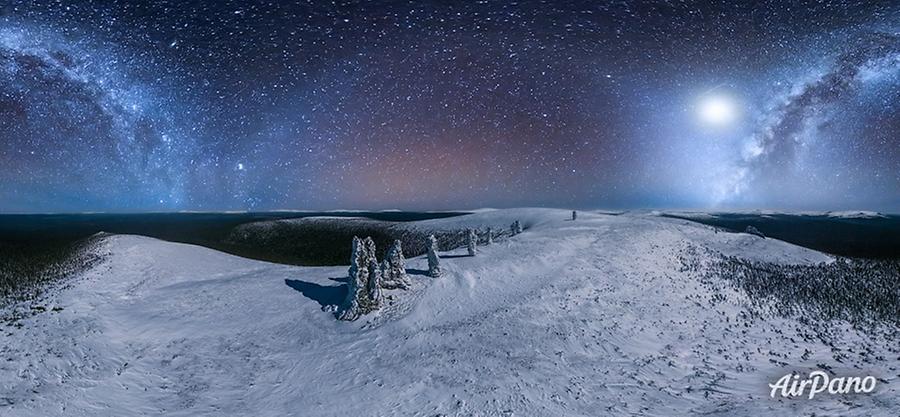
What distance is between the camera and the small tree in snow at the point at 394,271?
2595 cm

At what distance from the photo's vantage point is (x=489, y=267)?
31.2 metres

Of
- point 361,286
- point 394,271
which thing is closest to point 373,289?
point 361,286

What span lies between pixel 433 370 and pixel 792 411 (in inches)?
488

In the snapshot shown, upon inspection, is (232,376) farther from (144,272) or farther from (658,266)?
(658,266)

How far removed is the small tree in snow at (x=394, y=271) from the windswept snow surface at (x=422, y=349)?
901 millimetres

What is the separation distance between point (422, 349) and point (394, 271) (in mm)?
8117

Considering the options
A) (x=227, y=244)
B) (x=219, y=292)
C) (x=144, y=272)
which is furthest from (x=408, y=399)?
(x=227, y=244)

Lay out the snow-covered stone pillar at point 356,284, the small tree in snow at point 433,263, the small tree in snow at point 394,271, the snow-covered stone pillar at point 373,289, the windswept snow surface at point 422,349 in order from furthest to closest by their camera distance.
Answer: the small tree in snow at point 433,263, the small tree in snow at point 394,271, the snow-covered stone pillar at point 373,289, the snow-covered stone pillar at point 356,284, the windswept snow surface at point 422,349

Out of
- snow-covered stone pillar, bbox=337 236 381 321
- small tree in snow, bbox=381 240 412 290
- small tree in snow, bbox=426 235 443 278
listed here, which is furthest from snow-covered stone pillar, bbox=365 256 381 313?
small tree in snow, bbox=426 235 443 278

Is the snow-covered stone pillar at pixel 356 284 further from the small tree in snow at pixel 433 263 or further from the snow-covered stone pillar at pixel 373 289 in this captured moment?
the small tree in snow at pixel 433 263

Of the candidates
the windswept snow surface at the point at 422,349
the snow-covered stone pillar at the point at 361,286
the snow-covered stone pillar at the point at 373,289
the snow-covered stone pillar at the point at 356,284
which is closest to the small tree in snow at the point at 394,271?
the windswept snow surface at the point at 422,349

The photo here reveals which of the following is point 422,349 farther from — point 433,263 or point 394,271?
point 433,263

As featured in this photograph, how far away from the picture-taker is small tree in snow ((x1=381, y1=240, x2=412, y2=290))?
25953 mm

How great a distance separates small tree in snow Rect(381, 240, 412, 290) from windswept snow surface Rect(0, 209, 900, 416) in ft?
2.95
